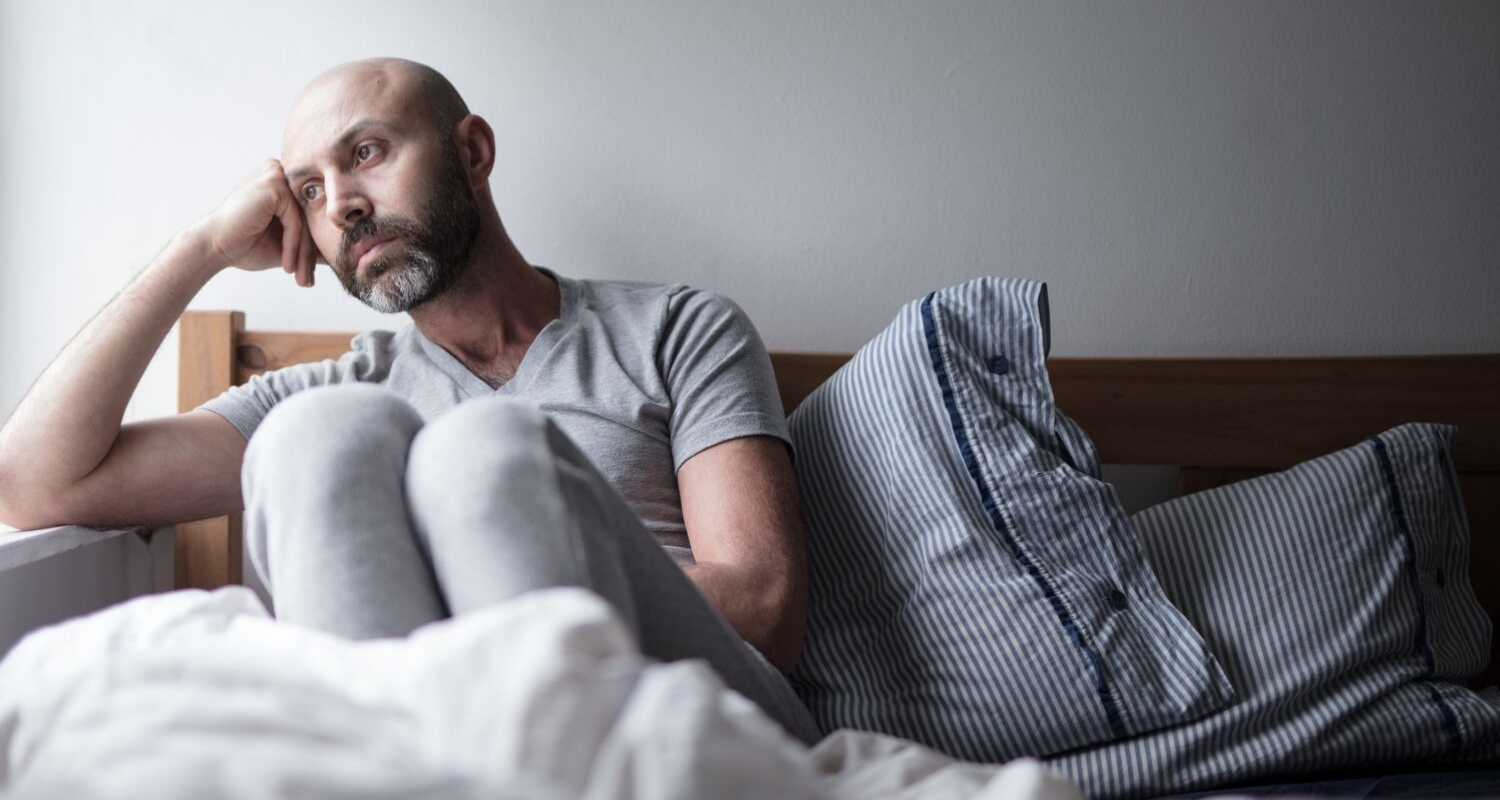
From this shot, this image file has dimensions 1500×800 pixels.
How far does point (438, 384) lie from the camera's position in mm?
1278

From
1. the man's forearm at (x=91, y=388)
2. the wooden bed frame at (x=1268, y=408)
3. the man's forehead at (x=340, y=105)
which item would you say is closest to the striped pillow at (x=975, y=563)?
the wooden bed frame at (x=1268, y=408)

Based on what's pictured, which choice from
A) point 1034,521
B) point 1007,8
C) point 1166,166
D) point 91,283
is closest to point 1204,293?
point 1166,166

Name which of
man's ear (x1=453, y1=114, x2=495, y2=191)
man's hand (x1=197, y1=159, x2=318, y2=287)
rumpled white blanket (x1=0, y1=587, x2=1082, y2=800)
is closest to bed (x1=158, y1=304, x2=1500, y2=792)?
man's hand (x1=197, y1=159, x2=318, y2=287)

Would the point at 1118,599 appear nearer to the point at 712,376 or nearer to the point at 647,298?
the point at 712,376

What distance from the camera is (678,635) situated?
0.76m

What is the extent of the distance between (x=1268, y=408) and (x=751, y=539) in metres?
0.67

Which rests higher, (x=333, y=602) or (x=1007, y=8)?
(x=1007, y=8)

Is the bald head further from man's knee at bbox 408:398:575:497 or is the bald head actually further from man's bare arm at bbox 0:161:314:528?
man's knee at bbox 408:398:575:497

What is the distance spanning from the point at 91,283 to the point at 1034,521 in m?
1.21

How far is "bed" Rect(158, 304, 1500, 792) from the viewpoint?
1.35 metres

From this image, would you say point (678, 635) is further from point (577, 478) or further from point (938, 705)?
point (938, 705)

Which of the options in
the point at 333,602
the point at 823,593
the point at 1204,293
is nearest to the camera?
the point at 333,602

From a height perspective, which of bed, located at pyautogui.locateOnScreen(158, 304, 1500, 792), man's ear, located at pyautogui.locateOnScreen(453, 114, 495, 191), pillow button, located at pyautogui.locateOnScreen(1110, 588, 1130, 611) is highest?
man's ear, located at pyautogui.locateOnScreen(453, 114, 495, 191)

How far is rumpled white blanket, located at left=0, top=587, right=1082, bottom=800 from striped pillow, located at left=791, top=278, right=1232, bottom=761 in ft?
1.42
